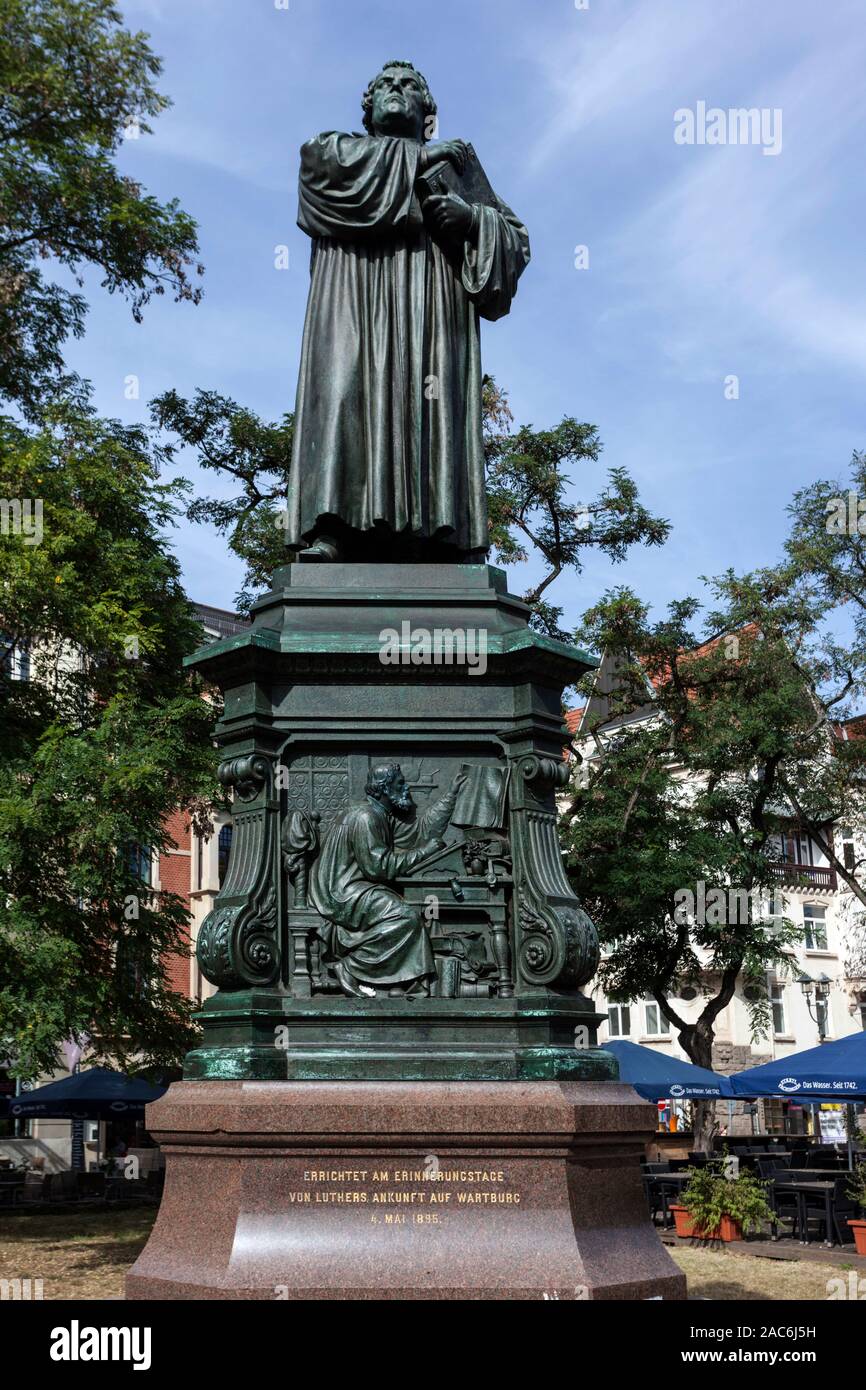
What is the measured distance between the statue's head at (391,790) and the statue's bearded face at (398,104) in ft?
13.5

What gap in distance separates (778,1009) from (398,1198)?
54.7 meters

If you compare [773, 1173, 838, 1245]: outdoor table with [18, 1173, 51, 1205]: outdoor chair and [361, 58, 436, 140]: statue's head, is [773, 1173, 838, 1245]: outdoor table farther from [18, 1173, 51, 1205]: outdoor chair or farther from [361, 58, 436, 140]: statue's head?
[18, 1173, 51, 1205]: outdoor chair

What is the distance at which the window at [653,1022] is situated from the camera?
186 ft

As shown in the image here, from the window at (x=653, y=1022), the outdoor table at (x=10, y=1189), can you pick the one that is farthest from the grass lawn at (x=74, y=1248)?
the window at (x=653, y=1022)

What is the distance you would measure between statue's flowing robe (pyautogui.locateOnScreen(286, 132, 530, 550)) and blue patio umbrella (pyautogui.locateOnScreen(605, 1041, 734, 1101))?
→ 59.7 feet

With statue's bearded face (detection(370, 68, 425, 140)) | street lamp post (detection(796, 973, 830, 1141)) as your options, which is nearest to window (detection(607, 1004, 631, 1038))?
street lamp post (detection(796, 973, 830, 1141))

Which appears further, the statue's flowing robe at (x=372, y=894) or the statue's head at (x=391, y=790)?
the statue's head at (x=391, y=790)

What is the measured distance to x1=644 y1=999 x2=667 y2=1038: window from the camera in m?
56.8
